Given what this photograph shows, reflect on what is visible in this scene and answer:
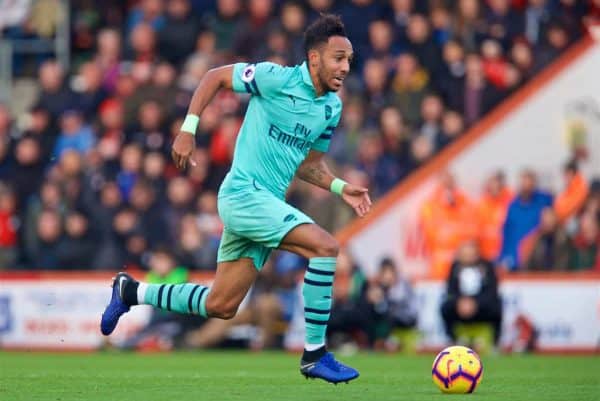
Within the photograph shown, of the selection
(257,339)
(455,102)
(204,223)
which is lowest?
(257,339)

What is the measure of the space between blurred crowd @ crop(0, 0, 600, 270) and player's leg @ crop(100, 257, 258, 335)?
9179mm

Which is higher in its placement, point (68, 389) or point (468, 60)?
point (468, 60)

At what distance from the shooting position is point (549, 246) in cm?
2028

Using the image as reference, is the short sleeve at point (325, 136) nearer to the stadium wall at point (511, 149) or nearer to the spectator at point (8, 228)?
the stadium wall at point (511, 149)

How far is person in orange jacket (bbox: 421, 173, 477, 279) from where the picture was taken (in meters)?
20.2

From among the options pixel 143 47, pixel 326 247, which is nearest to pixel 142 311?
pixel 143 47

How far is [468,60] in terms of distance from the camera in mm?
21344

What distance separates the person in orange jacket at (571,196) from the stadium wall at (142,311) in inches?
38.3

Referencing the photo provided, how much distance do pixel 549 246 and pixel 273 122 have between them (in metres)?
10.3

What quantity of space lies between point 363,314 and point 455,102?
3.71 metres

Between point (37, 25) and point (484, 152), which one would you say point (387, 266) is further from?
point (37, 25)

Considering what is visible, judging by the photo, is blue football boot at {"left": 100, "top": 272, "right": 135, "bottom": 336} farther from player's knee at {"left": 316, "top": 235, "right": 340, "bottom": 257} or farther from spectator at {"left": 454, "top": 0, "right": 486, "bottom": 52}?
spectator at {"left": 454, "top": 0, "right": 486, "bottom": 52}

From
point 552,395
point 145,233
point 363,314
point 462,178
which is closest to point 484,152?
point 462,178

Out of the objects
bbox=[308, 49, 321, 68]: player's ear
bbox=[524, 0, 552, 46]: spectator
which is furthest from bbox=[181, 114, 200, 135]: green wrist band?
bbox=[524, 0, 552, 46]: spectator
